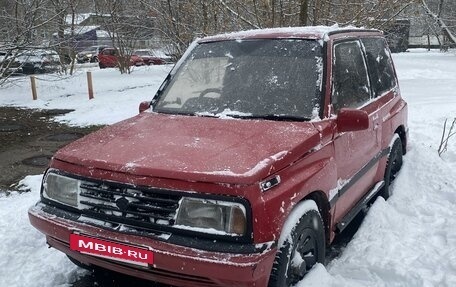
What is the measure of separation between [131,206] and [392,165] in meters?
3.54

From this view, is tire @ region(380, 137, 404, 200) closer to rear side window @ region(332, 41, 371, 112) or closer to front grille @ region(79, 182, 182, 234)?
rear side window @ region(332, 41, 371, 112)

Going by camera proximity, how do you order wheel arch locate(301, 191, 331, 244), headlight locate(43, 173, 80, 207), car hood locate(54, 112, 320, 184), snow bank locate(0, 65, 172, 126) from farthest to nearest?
snow bank locate(0, 65, 172, 126) < wheel arch locate(301, 191, 331, 244) < headlight locate(43, 173, 80, 207) < car hood locate(54, 112, 320, 184)

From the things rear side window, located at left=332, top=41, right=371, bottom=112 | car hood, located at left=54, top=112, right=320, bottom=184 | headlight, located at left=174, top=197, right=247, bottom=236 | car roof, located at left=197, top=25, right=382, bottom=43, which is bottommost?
headlight, located at left=174, top=197, right=247, bottom=236

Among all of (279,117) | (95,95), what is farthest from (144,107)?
(95,95)

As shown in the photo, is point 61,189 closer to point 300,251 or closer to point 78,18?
point 300,251

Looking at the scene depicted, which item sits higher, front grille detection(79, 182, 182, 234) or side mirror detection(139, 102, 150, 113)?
side mirror detection(139, 102, 150, 113)

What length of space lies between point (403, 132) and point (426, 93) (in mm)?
8256

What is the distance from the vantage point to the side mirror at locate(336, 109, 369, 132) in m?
3.44

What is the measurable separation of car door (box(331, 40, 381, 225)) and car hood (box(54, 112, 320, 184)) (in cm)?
→ 54

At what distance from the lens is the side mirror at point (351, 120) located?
3.44 metres

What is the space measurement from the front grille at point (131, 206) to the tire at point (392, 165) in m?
3.12

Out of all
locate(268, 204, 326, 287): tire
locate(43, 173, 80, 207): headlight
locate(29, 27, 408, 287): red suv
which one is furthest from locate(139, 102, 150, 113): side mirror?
locate(268, 204, 326, 287): tire

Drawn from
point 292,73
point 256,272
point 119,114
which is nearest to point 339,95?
point 292,73

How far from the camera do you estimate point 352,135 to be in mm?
3881
